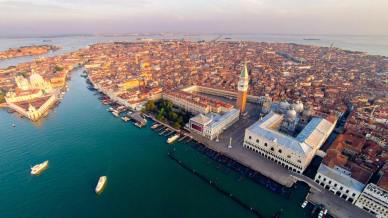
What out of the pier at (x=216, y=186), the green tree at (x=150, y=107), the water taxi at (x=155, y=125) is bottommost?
the pier at (x=216, y=186)

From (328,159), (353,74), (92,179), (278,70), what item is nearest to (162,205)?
(92,179)

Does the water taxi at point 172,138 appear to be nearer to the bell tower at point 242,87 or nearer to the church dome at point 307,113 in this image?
the bell tower at point 242,87

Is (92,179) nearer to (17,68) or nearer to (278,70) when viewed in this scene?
(278,70)

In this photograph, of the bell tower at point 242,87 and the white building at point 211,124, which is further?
the bell tower at point 242,87

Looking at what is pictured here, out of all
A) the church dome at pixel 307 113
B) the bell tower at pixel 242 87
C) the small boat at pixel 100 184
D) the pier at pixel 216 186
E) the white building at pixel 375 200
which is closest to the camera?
the white building at pixel 375 200

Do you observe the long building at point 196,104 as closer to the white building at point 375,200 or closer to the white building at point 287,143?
the white building at point 287,143

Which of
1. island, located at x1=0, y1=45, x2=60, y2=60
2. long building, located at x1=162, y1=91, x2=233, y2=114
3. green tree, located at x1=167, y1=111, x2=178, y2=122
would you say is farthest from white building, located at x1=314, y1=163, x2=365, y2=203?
island, located at x1=0, y1=45, x2=60, y2=60

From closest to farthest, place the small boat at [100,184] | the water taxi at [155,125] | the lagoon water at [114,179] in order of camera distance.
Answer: the lagoon water at [114,179]
the small boat at [100,184]
the water taxi at [155,125]

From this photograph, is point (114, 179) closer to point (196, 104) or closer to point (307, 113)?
point (196, 104)

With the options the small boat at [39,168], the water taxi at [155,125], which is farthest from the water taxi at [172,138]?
the small boat at [39,168]

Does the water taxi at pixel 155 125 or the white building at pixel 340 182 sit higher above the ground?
the white building at pixel 340 182
